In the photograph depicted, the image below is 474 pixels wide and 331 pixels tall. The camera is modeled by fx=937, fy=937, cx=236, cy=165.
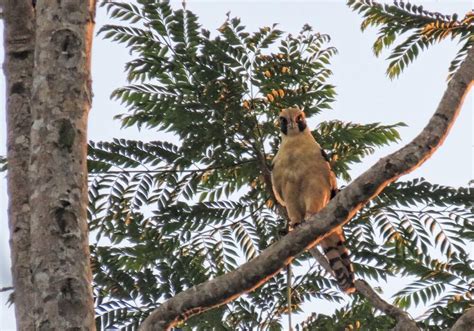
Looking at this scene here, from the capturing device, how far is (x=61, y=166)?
4203 mm

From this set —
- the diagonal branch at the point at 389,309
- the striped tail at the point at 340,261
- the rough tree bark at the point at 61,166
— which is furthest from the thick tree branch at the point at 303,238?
the striped tail at the point at 340,261

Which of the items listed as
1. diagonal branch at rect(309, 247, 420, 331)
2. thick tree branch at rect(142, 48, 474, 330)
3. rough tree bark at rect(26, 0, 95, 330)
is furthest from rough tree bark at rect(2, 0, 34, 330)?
diagonal branch at rect(309, 247, 420, 331)

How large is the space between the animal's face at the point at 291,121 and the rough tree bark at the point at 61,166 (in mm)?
2633

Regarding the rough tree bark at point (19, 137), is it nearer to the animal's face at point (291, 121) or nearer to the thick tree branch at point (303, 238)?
the thick tree branch at point (303, 238)

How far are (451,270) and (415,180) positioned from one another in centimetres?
62

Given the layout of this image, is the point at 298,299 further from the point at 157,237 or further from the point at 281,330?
the point at 157,237

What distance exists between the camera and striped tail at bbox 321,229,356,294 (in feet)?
20.8

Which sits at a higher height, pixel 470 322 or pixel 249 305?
pixel 249 305

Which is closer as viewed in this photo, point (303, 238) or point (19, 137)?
point (303, 238)

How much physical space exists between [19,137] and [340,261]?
9.07ft

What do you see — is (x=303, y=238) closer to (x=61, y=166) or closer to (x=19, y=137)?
(x=61, y=166)

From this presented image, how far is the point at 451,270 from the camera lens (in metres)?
5.96

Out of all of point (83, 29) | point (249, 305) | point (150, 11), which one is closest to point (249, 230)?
point (249, 305)

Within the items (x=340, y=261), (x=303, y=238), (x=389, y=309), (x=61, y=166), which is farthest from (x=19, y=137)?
(x=340, y=261)
